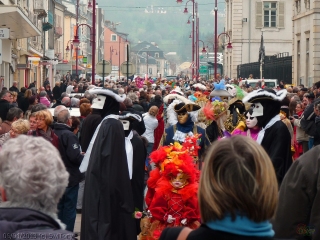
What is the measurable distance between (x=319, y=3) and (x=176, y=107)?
28.4 metres

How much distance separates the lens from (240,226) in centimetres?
351

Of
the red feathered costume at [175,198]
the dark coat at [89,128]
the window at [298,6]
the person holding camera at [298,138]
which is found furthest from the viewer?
the window at [298,6]

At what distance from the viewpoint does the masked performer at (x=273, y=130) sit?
28.0 feet

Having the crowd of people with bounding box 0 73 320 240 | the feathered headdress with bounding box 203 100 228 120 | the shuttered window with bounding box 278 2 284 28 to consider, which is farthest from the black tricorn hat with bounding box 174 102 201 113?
the shuttered window with bounding box 278 2 284 28

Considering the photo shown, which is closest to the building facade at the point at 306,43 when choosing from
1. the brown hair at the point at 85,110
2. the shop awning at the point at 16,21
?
the shop awning at the point at 16,21

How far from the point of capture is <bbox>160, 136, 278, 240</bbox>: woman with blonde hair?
3480 millimetres

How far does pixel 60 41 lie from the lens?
314 ft

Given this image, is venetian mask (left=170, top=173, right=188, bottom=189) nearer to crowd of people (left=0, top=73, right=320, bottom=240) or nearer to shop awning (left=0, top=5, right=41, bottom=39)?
crowd of people (left=0, top=73, right=320, bottom=240)

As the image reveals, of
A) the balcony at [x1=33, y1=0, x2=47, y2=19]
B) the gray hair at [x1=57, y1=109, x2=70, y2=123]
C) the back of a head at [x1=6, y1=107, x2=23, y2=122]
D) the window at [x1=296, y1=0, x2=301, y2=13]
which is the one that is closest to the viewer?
the gray hair at [x1=57, y1=109, x2=70, y2=123]

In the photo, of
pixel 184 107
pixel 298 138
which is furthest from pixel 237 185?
pixel 298 138

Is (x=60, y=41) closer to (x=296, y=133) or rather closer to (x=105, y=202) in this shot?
(x=296, y=133)

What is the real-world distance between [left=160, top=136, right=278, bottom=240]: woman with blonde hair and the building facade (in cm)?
3665

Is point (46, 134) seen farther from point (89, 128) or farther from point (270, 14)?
point (270, 14)

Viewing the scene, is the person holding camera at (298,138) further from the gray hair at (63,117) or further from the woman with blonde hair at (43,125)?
the woman with blonde hair at (43,125)
